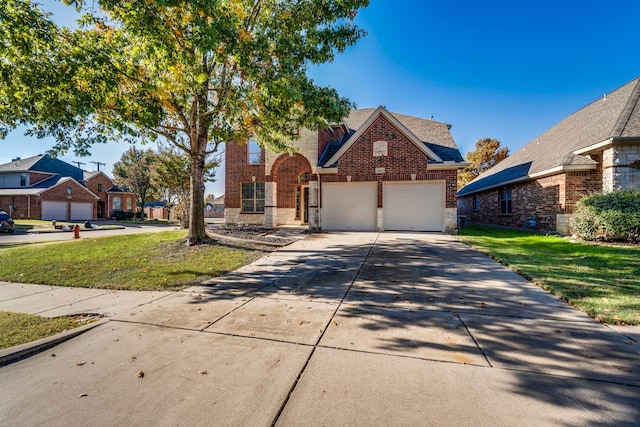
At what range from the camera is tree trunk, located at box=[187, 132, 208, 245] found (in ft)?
34.1

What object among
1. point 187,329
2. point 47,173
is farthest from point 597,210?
point 47,173

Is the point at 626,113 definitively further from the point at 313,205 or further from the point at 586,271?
the point at 313,205

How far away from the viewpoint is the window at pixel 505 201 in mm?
17797

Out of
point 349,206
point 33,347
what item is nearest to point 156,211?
point 349,206

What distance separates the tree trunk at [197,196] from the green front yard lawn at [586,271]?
988 cm

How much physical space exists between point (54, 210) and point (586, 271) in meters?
45.5

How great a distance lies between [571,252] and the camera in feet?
29.6

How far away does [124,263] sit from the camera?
26.2 feet

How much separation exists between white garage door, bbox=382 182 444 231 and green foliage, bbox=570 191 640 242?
5.48 m

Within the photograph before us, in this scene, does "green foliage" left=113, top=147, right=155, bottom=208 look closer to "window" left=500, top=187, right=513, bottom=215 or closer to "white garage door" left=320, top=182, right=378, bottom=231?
"white garage door" left=320, top=182, right=378, bottom=231

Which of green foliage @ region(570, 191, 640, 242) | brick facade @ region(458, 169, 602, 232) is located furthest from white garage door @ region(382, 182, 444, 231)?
green foliage @ region(570, 191, 640, 242)

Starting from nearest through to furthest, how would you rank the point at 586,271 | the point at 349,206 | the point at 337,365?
the point at 337,365 → the point at 586,271 → the point at 349,206

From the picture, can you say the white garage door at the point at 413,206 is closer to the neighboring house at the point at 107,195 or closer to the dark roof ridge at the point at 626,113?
the dark roof ridge at the point at 626,113

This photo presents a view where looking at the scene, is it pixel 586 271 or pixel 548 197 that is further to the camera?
pixel 548 197
